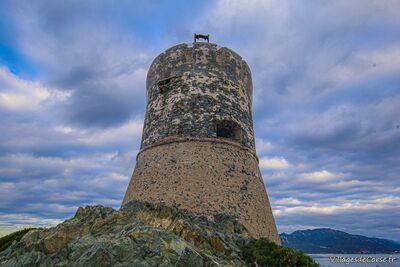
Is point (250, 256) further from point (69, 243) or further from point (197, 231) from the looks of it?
point (69, 243)

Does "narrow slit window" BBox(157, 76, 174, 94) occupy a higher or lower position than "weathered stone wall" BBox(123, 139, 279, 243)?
higher

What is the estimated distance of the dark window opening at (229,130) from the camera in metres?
12.9

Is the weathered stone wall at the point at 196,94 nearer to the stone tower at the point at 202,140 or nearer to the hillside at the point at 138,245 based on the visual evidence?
the stone tower at the point at 202,140

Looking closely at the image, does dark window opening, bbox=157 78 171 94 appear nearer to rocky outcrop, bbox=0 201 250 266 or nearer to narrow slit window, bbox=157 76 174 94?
narrow slit window, bbox=157 76 174 94

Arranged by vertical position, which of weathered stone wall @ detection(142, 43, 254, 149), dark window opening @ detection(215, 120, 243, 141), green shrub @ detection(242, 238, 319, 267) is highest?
weathered stone wall @ detection(142, 43, 254, 149)

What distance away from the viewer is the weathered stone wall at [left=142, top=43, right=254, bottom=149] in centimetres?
1270

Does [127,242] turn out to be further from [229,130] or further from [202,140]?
[229,130]

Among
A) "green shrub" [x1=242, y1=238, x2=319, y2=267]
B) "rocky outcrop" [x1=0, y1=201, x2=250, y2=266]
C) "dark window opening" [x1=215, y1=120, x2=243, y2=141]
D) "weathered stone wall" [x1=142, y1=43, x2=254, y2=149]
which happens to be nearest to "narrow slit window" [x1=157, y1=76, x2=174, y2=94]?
"weathered stone wall" [x1=142, y1=43, x2=254, y2=149]

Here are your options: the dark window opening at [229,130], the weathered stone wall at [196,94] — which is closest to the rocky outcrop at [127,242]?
the weathered stone wall at [196,94]

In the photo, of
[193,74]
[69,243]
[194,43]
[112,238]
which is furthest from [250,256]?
[194,43]

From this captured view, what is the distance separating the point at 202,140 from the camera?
1234 centimetres

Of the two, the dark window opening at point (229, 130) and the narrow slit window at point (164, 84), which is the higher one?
the narrow slit window at point (164, 84)

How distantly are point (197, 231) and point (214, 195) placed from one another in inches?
139

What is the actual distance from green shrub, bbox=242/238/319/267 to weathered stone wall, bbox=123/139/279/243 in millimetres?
2920
